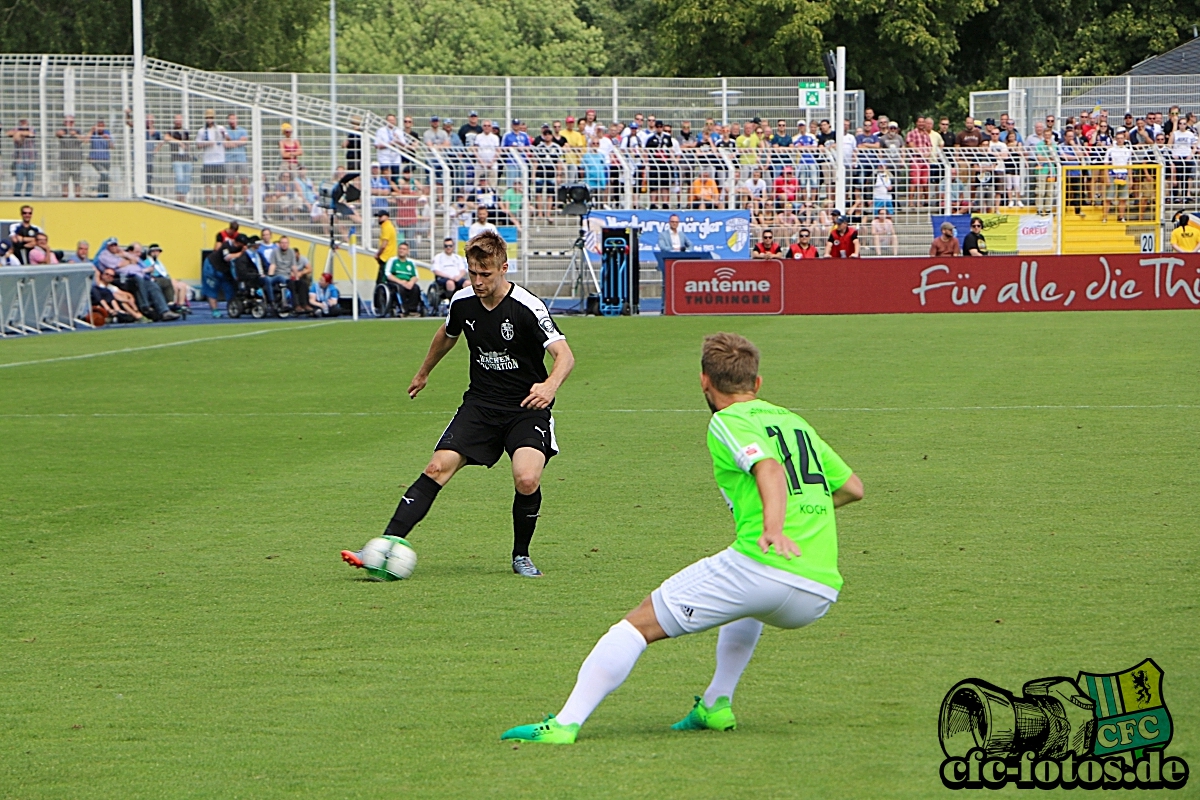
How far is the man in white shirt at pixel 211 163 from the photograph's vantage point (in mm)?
34500

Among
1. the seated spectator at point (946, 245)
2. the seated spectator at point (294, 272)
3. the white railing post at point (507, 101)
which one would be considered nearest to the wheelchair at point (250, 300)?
the seated spectator at point (294, 272)

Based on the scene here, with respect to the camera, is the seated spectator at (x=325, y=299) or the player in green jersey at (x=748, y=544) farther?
the seated spectator at (x=325, y=299)

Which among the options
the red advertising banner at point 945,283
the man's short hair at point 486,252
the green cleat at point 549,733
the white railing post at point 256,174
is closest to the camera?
the green cleat at point 549,733

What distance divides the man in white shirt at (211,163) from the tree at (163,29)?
62.1 feet

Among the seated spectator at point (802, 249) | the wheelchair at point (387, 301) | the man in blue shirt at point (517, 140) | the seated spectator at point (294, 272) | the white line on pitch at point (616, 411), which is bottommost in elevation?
the white line on pitch at point (616, 411)

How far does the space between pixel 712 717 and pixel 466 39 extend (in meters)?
80.1

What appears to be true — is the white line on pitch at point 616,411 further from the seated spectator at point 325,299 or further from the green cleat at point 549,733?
the seated spectator at point 325,299

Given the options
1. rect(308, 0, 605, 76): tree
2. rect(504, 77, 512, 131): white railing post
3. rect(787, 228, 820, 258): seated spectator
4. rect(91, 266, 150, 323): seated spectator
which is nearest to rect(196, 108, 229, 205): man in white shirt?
rect(91, 266, 150, 323): seated spectator

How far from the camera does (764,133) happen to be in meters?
37.1

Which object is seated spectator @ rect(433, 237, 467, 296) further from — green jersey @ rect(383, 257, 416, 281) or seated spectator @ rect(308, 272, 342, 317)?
seated spectator @ rect(308, 272, 342, 317)

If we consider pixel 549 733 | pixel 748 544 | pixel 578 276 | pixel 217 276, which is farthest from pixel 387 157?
pixel 748 544

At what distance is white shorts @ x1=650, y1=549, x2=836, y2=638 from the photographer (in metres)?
5.19

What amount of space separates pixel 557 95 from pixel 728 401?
36.6 meters

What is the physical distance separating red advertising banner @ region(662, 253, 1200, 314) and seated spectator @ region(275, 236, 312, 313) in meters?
7.11
